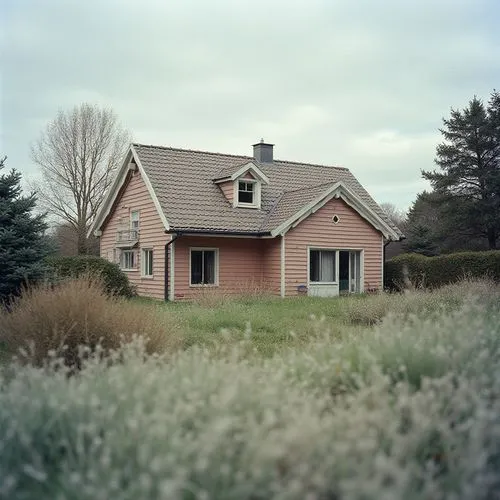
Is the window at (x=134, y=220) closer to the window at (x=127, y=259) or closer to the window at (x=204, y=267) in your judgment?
the window at (x=127, y=259)

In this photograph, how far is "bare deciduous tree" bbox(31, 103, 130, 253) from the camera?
136ft

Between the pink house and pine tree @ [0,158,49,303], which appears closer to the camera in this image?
pine tree @ [0,158,49,303]

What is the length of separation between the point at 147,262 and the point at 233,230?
158 inches

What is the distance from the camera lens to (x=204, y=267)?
22.3 metres

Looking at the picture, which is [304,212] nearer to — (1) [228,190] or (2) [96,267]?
(1) [228,190]

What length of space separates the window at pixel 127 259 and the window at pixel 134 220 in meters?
1.00

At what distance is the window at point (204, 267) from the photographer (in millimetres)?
22062

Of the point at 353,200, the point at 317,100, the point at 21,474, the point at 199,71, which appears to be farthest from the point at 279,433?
the point at 353,200

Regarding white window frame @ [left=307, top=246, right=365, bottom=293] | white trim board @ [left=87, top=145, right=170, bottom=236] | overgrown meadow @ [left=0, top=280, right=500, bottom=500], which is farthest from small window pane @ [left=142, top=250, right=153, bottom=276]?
overgrown meadow @ [left=0, top=280, right=500, bottom=500]

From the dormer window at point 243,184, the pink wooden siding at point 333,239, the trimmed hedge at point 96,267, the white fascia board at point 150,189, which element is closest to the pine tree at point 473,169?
the pink wooden siding at point 333,239

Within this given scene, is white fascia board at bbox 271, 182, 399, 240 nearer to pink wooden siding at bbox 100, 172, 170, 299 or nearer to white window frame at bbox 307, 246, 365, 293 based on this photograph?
white window frame at bbox 307, 246, 365, 293

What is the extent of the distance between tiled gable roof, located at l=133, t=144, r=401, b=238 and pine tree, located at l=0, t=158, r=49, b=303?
6448mm

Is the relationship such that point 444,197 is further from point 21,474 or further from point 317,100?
point 21,474

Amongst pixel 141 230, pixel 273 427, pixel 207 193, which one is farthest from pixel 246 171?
pixel 273 427
